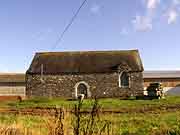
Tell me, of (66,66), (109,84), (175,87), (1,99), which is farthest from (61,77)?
(175,87)

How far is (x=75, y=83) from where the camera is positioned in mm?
44188

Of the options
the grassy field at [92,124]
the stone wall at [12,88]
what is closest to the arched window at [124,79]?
the stone wall at [12,88]

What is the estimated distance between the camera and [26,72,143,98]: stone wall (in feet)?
143

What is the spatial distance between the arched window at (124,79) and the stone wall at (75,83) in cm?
51

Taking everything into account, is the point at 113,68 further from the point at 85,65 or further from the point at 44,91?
the point at 44,91

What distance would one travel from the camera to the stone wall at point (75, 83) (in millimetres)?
43438

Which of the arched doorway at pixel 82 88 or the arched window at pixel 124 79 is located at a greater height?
the arched window at pixel 124 79

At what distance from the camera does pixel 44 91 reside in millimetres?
44406

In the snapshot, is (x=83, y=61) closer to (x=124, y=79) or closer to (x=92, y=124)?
(x=124, y=79)

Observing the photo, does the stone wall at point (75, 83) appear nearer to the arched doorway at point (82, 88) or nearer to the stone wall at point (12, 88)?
the arched doorway at point (82, 88)

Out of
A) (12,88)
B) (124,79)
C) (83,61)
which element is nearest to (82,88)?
(83,61)

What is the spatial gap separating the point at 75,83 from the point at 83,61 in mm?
3501

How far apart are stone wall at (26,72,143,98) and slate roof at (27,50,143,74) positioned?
722 mm

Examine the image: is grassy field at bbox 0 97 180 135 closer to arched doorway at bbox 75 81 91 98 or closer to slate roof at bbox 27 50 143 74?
arched doorway at bbox 75 81 91 98
